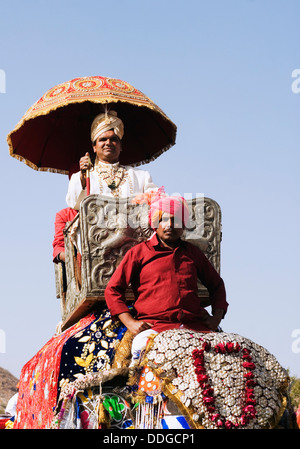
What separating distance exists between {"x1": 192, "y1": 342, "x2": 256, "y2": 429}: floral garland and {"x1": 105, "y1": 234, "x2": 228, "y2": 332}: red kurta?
465 millimetres

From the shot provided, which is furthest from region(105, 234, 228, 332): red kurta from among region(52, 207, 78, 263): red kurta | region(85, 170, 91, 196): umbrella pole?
region(52, 207, 78, 263): red kurta

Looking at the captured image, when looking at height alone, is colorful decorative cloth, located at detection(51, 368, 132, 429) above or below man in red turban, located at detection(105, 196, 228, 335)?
below

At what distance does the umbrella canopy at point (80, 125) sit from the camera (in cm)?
769

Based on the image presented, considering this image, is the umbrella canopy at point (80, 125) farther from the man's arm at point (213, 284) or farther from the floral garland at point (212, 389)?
the floral garland at point (212, 389)

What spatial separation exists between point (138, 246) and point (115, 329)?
667mm

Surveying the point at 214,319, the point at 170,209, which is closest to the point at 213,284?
the point at 214,319

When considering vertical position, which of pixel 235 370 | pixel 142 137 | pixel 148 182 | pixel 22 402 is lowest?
pixel 22 402

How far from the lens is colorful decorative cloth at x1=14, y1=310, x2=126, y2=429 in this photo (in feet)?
20.5

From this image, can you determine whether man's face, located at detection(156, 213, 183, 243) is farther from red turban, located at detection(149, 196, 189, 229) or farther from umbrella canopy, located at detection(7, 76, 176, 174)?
umbrella canopy, located at detection(7, 76, 176, 174)

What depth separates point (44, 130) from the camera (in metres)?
8.47

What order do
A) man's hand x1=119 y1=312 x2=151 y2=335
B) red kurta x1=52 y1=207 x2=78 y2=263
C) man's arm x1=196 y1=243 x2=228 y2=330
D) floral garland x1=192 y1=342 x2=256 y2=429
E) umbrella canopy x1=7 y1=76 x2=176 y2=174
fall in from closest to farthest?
floral garland x1=192 y1=342 x2=256 y2=429, man's hand x1=119 y1=312 x2=151 y2=335, man's arm x1=196 y1=243 x2=228 y2=330, umbrella canopy x1=7 y1=76 x2=176 y2=174, red kurta x1=52 y1=207 x2=78 y2=263

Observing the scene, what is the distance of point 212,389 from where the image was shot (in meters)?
5.41
